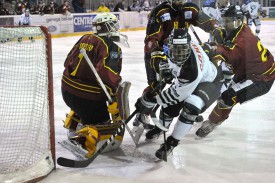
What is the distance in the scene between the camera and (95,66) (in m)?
2.46

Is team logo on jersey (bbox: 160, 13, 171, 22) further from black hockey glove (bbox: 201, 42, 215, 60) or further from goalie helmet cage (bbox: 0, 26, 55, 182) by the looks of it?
goalie helmet cage (bbox: 0, 26, 55, 182)

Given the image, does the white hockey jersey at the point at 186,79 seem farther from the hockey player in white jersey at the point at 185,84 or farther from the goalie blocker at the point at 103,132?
the goalie blocker at the point at 103,132

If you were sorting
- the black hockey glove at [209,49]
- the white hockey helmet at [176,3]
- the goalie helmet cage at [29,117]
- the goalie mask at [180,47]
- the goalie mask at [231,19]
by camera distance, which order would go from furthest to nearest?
the white hockey helmet at [176,3] → the goalie mask at [231,19] → the black hockey glove at [209,49] → the goalie mask at [180,47] → the goalie helmet cage at [29,117]

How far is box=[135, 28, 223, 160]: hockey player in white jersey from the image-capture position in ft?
7.51

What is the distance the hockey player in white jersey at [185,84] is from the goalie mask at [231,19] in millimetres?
409

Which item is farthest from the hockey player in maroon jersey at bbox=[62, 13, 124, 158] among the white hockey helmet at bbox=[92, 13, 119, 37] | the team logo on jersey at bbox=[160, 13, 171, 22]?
the team logo on jersey at bbox=[160, 13, 171, 22]

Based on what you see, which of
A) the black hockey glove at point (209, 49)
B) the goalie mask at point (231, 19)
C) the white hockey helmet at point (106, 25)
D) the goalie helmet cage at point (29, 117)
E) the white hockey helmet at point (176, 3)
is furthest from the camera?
the white hockey helmet at point (176, 3)

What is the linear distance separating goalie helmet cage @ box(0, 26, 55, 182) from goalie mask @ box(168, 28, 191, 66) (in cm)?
64

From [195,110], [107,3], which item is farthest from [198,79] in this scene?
[107,3]

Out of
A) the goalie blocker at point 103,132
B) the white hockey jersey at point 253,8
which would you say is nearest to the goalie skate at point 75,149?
the goalie blocker at point 103,132

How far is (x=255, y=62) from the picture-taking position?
2.81 meters

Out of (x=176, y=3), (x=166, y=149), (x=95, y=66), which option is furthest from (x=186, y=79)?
(x=176, y=3)

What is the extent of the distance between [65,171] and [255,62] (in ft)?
4.53

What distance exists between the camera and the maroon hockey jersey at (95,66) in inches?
95.5
